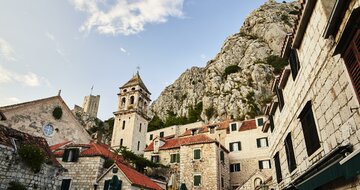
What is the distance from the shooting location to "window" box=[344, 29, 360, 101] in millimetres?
5246

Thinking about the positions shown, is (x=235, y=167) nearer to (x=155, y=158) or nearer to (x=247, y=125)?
(x=247, y=125)

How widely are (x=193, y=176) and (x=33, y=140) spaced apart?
739 inches

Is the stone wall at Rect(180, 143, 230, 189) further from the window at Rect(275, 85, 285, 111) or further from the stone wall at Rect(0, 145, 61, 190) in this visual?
the stone wall at Rect(0, 145, 61, 190)

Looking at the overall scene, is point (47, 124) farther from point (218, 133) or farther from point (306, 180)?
point (306, 180)

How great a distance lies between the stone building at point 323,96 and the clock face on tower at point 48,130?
24749 millimetres

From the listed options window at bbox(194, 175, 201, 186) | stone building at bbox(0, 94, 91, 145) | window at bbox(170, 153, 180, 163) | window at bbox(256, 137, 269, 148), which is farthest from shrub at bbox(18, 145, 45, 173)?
window at bbox(256, 137, 269, 148)

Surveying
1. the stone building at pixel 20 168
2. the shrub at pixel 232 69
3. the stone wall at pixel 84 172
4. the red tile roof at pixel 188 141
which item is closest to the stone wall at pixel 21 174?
the stone building at pixel 20 168

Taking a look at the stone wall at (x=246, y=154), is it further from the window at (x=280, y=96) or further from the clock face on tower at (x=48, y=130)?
the clock face on tower at (x=48, y=130)

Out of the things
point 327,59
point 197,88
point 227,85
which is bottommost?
point 327,59

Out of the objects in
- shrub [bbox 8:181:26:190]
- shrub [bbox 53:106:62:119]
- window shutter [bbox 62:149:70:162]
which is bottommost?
shrub [bbox 8:181:26:190]

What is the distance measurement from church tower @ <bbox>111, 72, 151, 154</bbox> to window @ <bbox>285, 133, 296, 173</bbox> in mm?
32847

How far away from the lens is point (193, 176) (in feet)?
91.0

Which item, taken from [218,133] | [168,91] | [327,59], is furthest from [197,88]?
[327,59]

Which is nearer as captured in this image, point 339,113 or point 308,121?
point 339,113
